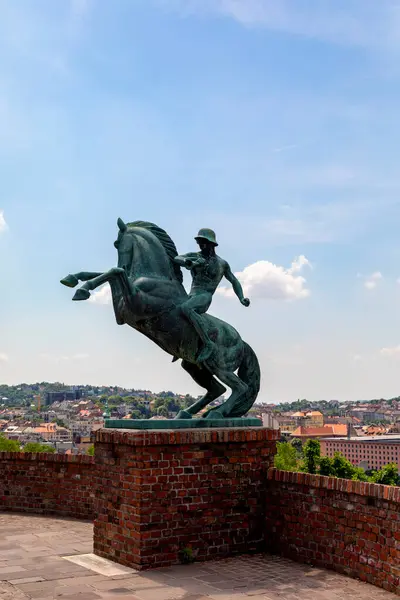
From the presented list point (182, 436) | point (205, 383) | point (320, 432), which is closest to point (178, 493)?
point (182, 436)

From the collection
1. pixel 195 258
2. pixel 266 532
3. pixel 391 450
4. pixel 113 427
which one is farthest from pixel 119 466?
pixel 391 450

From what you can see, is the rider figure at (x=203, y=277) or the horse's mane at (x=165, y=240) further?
the horse's mane at (x=165, y=240)

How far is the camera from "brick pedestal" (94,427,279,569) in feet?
21.6

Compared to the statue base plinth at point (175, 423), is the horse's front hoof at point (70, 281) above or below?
above

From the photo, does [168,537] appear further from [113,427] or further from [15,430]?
[15,430]

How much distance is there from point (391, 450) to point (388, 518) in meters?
138

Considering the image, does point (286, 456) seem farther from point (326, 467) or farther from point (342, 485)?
point (342, 485)

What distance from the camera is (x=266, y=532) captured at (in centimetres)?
739

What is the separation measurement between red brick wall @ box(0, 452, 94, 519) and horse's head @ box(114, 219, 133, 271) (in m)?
3.54

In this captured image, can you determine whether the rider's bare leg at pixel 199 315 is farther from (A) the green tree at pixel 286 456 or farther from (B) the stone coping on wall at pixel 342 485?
(A) the green tree at pixel 286 456

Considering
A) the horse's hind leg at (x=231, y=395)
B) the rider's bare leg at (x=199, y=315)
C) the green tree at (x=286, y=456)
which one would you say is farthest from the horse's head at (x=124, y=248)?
the green tree at (x=286, y=456)

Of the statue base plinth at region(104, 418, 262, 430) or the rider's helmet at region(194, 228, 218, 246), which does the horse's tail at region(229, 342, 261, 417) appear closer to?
the statue base plinth at region(104, 418, 262, 430)

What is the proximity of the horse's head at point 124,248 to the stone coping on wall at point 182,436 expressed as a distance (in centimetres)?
180

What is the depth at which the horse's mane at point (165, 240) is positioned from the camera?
7695 mm
